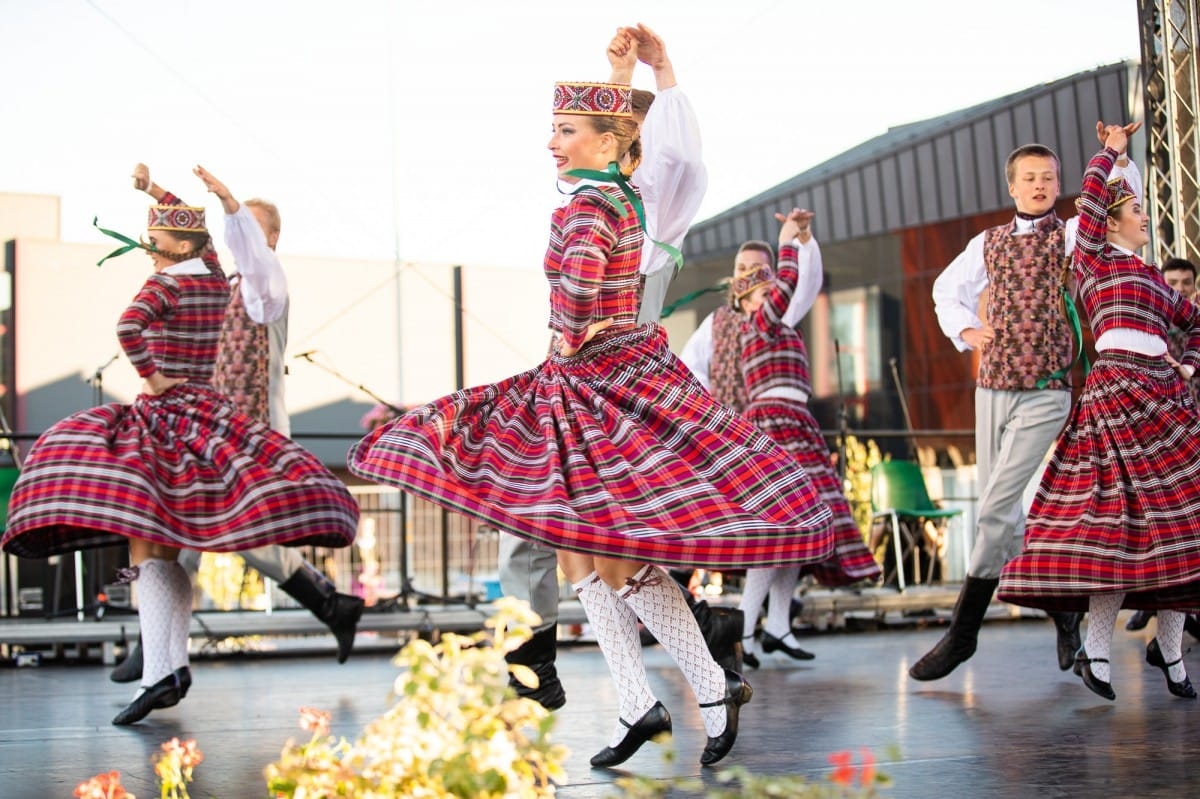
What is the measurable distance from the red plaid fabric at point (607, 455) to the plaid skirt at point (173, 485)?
1196mm

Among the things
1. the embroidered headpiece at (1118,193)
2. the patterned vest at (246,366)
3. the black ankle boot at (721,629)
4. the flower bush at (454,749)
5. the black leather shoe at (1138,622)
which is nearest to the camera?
the flower bush at (454,749)

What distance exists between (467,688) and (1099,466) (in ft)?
9.18

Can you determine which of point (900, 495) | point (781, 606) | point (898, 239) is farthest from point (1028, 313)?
point (898, 239)

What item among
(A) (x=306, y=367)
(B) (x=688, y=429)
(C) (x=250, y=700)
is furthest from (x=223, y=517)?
(A) (x=306, y=367)

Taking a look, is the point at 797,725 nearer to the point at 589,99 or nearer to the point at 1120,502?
the point at 1120,502

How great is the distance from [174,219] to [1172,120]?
4.29 metres

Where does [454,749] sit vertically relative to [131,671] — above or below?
above

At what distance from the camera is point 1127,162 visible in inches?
171

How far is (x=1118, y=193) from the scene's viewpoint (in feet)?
13.5

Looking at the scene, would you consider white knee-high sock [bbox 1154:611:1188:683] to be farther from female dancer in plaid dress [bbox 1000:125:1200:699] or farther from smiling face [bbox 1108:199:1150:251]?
smiling face [bbox 1108:199:1150:251]

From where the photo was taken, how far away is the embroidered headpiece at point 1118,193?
161 inches

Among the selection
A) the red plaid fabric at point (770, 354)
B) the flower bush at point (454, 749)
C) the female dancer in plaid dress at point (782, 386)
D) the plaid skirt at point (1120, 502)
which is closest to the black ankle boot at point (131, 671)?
the female dancer in plaid dress at point (782, 386)

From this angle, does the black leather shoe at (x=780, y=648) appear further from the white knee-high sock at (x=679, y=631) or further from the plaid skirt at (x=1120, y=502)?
the white knee-high sock at (x=679, y=631)

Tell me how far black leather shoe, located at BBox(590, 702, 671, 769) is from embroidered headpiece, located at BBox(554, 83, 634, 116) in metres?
1.19
